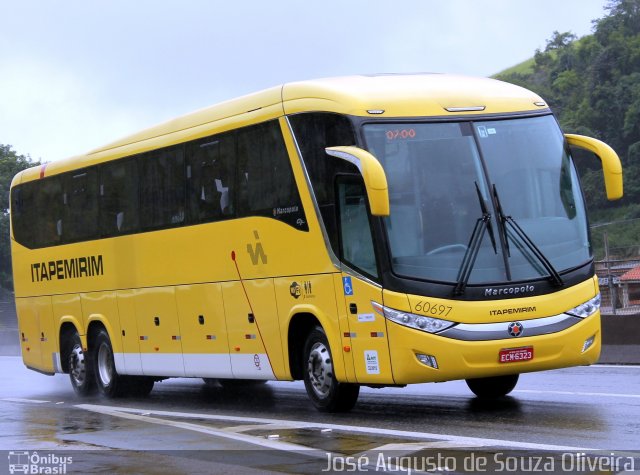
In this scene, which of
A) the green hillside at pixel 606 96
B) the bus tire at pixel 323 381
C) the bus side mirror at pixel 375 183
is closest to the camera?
the bus side mirror at pixel 375 183

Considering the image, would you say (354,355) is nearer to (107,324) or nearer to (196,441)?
(196,441)

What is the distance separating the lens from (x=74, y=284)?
21125mm

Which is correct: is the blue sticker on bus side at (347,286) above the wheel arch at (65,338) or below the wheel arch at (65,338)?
above

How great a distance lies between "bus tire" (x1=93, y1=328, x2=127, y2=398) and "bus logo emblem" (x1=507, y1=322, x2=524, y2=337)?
29.3 feet

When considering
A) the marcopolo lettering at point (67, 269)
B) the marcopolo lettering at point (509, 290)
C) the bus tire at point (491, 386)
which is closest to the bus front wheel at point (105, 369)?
the marcopolo lettering at point (67, 269)

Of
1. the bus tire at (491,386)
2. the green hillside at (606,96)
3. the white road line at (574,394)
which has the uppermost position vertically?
the green hillside at (606,96)

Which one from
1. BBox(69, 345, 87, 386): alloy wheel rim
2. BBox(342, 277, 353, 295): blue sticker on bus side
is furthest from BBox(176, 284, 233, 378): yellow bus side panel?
BBox(69, 345, 87, 386): alloy wheel rim

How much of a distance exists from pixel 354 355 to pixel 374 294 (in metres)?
0.80

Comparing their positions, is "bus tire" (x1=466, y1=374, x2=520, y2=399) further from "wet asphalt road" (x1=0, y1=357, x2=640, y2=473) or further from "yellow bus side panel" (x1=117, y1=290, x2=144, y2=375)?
"yellow bus side panel" (x1=117, y1=290, x2=144, y2=375)

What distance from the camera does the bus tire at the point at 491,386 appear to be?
1505 cm

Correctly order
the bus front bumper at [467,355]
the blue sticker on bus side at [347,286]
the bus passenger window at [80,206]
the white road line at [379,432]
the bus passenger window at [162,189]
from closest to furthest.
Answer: the white road line at [379,432] → the bus front bumper at [467,355] → the blue sticker on bus side at [347,286] → the bus passenger window at [162,189] → the bus passenger window at [80,206]

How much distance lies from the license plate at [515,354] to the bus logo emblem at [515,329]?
15 centimetres

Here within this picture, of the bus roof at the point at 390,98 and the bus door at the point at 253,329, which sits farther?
the bus door at the point at 253,329

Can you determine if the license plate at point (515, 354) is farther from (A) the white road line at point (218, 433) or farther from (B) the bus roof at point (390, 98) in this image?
(A) the white road line at point (218, 433)
